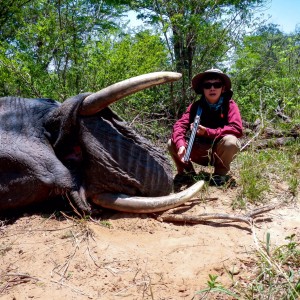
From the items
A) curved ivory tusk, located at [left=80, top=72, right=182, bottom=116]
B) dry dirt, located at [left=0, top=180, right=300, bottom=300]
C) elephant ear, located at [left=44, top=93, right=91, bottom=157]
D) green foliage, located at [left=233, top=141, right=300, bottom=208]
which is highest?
curved ivory tusk, located at [left=80, top=72, right=182, bottom=116]

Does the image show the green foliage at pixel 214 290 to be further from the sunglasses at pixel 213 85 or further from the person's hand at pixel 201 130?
the sunglasses at pixel 213 85

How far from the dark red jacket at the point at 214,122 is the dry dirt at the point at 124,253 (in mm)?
987

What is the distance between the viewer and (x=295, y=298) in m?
2.24

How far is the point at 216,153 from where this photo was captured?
468 centimetres

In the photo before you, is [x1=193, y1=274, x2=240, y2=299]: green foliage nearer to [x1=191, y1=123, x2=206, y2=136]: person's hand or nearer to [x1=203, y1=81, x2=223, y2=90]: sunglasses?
[x1=191, y1=123, x2=206, y2=136]: person's hand

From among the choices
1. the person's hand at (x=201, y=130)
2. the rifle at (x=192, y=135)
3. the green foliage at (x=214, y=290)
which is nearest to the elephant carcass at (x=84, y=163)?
the rifle at (x=192, y=135)

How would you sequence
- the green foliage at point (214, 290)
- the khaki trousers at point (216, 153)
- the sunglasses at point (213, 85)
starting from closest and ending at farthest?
the green foliage at point (214, 290) < the khaki trousers at point (216, 153) < the sunglasses at point (213, 85)

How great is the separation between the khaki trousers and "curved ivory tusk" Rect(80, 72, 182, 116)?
1415 millimetres

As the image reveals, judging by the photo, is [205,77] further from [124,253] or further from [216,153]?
[124,253]

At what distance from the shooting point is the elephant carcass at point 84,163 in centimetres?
355

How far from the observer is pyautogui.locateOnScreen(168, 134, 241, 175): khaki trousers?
15.0 feet

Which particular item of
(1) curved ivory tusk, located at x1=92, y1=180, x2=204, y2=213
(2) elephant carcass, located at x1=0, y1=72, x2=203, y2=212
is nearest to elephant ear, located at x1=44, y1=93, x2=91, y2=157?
(2) elephant carcass, located at x1=0, y1=72, x2=203, y2=212

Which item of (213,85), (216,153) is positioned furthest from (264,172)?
(213,85)

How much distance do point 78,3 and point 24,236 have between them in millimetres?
5614
